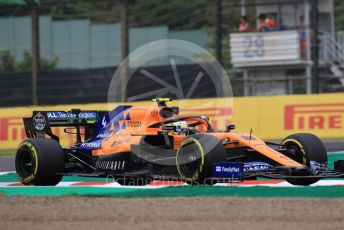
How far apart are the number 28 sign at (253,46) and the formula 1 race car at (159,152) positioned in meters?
19.5

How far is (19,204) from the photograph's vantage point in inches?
421

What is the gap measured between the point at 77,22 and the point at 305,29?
536 inches

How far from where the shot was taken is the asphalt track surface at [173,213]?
356 inches

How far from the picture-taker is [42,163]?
13617 millimetres

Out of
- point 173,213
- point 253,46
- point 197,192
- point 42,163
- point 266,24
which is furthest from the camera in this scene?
point 253,46

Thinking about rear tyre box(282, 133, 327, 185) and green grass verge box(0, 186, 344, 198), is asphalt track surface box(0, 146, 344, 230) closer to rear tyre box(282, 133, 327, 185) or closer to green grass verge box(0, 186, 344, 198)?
green grass verge box(0, 186, 344, 198)

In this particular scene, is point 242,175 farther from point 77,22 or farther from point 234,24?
point 234,24

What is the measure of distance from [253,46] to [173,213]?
2479 cm

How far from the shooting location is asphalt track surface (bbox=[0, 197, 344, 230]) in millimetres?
9031

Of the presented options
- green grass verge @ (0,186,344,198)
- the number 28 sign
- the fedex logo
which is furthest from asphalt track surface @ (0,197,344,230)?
the number 28 sign

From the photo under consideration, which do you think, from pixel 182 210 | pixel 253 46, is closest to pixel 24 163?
pixel 182 210

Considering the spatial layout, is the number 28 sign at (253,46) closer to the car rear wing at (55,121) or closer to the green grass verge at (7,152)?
the green grass verge at (7,152)

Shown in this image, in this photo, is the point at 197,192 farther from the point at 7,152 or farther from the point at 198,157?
the point at 7,152

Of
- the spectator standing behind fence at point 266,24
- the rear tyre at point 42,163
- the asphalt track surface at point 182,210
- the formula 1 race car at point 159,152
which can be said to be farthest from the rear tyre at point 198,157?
the spectator standing behind fence at point 266,24
